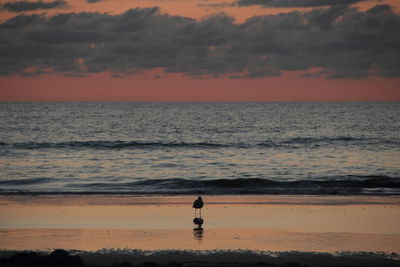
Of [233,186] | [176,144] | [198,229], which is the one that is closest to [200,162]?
[233,186]

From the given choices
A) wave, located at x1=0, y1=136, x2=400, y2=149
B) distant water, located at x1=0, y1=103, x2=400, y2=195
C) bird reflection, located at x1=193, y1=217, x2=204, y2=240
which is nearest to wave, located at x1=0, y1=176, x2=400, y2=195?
distant water, located at x1=0, y1=103, x2=400, y2=195

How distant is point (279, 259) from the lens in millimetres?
11953

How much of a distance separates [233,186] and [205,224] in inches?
464

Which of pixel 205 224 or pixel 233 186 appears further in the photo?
pixel 233 186

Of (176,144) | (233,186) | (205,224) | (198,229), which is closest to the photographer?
(198,229)

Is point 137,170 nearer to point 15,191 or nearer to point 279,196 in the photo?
point 15,191

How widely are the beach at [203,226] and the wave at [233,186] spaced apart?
293 cm

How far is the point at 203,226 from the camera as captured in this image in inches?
608

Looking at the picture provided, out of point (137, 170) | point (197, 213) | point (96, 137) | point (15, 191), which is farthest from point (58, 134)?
point (197, 213)

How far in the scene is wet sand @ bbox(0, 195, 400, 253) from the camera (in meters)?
13.5

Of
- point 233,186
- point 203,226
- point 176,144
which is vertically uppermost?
point 176,144

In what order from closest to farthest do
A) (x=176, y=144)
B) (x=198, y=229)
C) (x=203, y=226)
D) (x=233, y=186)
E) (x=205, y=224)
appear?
(x=198, y=229) < (x=203, y=226) < (x=205, y=224) < (x=233, y=186) < (x=176, y=144)

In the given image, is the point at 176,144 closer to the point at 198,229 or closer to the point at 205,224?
the point at 205,224

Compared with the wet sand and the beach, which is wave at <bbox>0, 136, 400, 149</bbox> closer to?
the beach
